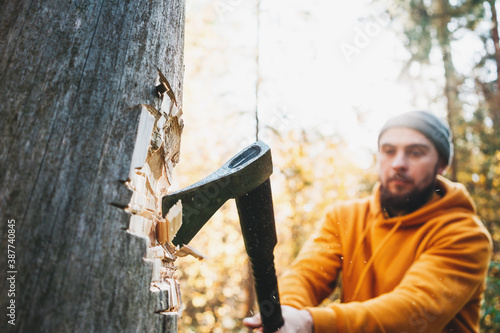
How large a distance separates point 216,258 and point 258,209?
8.64 metres

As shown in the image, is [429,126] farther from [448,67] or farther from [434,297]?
[448,67]

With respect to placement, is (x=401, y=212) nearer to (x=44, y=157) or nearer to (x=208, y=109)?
(x=44, y=157)

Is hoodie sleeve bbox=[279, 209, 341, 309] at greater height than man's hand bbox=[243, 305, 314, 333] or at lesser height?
greater

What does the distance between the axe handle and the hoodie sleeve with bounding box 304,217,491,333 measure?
0.46 meters

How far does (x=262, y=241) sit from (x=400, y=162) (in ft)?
6.62

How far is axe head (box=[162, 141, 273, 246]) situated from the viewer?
0.95 meters

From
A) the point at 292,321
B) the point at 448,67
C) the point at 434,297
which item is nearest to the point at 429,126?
the point at 434,297

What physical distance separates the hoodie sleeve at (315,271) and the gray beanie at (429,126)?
1101mm

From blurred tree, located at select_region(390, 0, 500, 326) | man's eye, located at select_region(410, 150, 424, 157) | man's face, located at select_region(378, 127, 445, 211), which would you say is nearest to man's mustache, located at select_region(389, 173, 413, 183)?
man's face, located at select_region(378, 127, 445, 211)

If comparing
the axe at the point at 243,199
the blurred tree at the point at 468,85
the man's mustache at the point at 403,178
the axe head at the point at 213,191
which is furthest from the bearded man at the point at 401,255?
the blurred tree at the point at 468,85

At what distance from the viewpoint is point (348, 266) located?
2797mm

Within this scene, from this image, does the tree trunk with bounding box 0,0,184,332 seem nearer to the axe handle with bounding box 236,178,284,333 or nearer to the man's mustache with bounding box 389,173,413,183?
the axe handle with bounding box 236,178,284,333

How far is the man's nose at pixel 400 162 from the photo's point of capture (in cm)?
282

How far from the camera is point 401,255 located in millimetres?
2566
